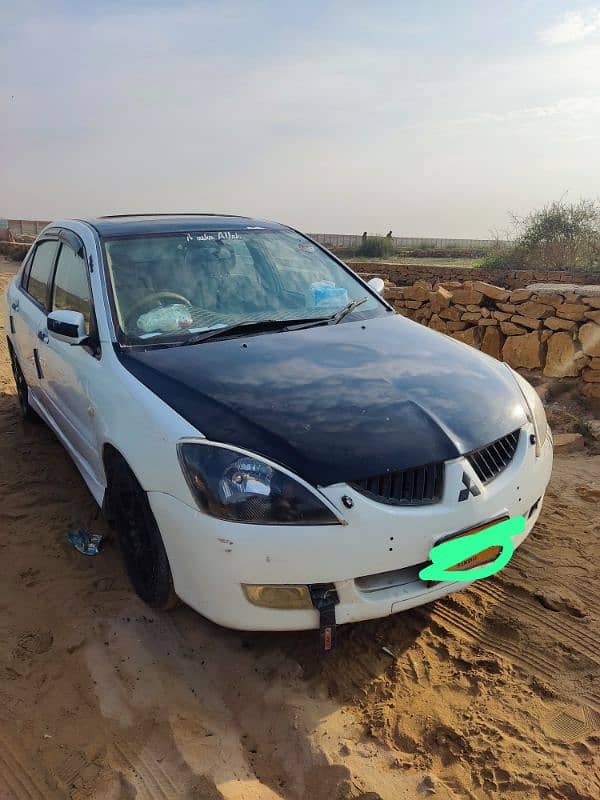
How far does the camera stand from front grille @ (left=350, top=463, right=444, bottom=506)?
2.21 m

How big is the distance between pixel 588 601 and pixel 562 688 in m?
0.64

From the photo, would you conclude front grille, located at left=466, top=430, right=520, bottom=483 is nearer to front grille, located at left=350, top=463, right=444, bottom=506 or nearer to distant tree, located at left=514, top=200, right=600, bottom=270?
front grille, located at left=350, top=463, right=444, bottom=506

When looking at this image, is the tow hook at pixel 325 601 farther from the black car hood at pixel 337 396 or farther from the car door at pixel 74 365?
the car door at pixel 74 365

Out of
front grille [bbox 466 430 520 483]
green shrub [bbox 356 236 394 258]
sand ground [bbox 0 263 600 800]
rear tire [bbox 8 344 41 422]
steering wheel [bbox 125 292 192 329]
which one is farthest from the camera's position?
green shrub [bbox 356 236 394 258]

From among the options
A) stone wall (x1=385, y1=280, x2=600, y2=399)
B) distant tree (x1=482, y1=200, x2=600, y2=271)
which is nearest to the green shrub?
distant tree (x1=482, y1=200, x2=600, y2=271)

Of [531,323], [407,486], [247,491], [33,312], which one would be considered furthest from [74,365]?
[531,323]

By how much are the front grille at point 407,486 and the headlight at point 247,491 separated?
0.17 m

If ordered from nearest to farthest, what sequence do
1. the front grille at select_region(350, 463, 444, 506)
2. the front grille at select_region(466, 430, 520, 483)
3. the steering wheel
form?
the front grille at select_region(350, 463, 444, 506) → the front grille at select_region(466, 430, 520, 483) → the steering wheel

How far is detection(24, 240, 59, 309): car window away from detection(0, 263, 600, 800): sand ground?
6.37 ft

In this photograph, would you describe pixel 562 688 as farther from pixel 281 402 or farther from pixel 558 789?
pixel 281 402

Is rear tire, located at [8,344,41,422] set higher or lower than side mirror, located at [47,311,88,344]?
lower

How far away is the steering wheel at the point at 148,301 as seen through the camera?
315 cm

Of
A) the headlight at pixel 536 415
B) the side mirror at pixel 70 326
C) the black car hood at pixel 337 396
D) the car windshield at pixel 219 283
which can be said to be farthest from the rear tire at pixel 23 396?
the headlight at pixel 536 415

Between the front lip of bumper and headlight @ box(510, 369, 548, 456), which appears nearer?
the front lip of bumper
